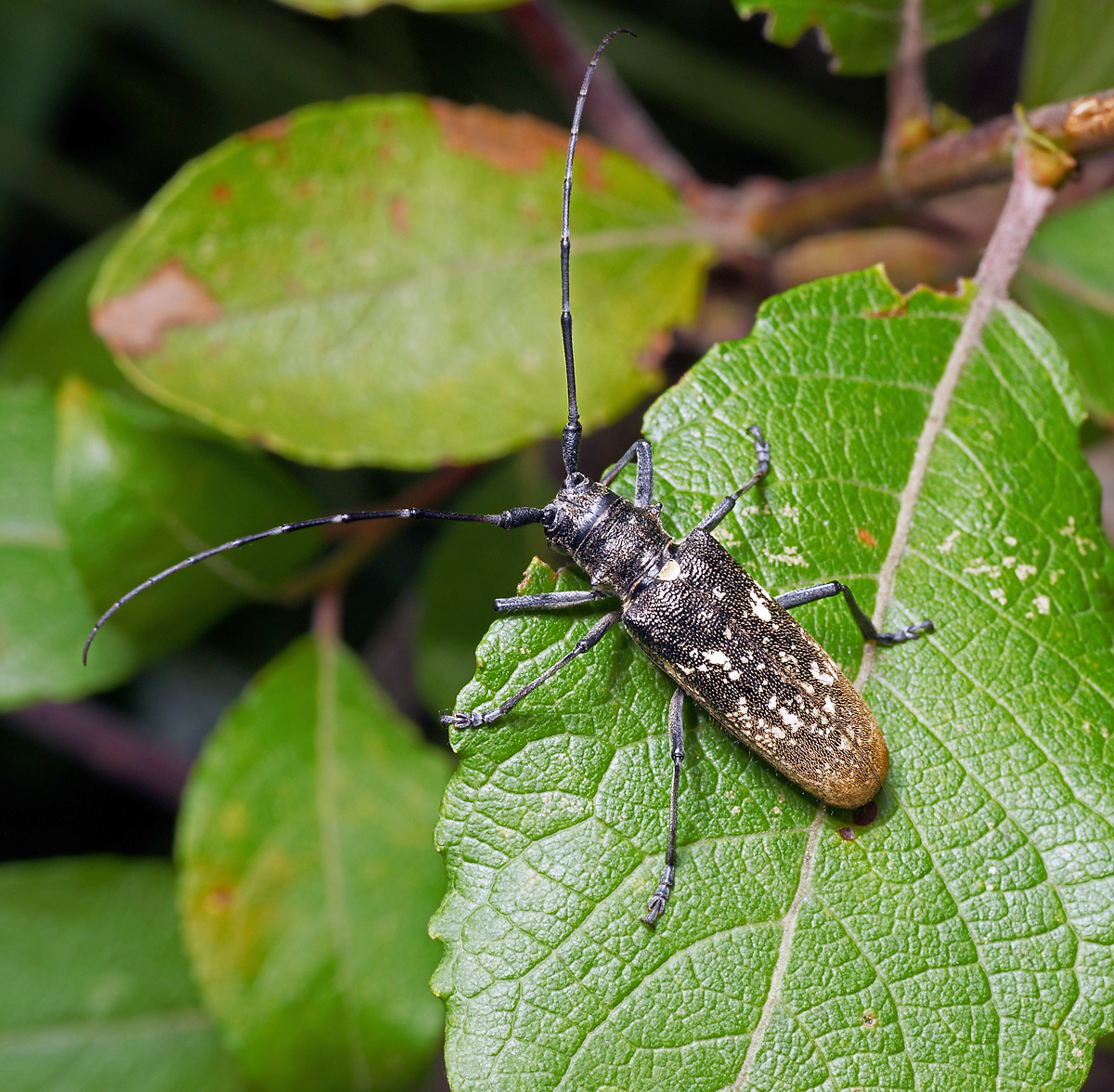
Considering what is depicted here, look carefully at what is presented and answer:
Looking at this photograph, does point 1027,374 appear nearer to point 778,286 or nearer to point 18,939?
point 778,286

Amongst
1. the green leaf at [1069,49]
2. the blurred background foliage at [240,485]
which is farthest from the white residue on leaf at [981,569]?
the green leaf at [1069,49]

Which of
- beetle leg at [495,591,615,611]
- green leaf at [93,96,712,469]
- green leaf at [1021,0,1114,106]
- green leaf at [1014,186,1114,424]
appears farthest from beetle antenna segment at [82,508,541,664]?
green leaf at [1021,0,1114,106]

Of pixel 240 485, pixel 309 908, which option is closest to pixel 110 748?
pixel 309 908

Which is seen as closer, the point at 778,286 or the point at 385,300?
the point at 385,300

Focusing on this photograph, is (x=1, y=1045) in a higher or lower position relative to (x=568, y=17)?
lower

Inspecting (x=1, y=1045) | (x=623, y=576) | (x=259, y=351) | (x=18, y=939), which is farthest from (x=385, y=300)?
(x=1, y=1045)

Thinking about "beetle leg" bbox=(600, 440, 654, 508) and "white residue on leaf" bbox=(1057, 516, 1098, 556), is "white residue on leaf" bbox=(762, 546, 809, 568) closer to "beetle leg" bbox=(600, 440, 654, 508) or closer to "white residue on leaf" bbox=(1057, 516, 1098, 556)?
"beetle leg" bbox=(600, 440, 654, 508)
